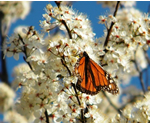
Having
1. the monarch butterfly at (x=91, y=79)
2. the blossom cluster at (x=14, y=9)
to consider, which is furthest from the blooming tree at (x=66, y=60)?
the blossom cluster at (x=14, y=9)

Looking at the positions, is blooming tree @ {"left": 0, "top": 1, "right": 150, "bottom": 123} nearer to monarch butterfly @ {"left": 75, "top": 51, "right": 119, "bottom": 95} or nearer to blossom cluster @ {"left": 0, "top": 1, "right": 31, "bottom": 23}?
monarch butterfly @ {"left": 75, "top": 51, "right": 119, "bottom": 95}

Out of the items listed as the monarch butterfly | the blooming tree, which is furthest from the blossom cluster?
the monarch butterfly

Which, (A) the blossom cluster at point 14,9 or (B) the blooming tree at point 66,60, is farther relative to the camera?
(A) the blossom cluster at point 14,9

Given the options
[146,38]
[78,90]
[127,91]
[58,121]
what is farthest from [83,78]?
[127,91]

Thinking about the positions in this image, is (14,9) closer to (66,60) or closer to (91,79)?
(91,79)

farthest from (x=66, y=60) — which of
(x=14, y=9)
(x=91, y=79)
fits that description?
(x=14, y=9)

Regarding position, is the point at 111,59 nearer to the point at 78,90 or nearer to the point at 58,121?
the point at 78,90

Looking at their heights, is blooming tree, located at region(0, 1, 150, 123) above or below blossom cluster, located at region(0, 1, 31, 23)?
below

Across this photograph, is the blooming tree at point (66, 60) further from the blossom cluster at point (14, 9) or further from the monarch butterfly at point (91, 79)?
the blossom cluster at point (14, 9)

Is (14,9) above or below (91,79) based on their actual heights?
above
